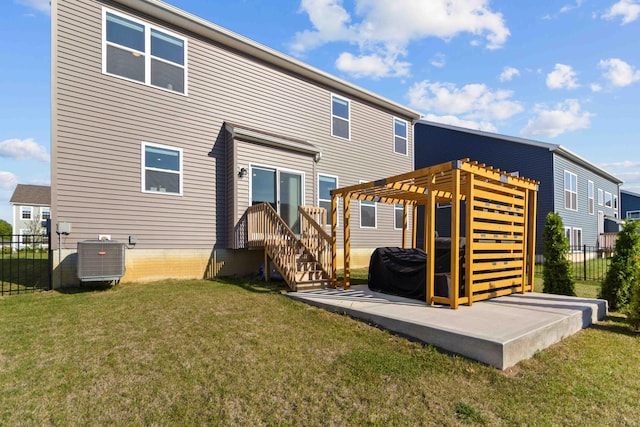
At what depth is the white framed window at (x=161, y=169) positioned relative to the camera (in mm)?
8078

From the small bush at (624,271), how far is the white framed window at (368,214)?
715 cm

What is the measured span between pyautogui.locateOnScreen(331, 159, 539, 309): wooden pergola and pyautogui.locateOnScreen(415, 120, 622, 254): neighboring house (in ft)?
35.3

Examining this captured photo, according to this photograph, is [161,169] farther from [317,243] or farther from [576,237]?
[576,237]

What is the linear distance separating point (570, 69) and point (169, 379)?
444 inches

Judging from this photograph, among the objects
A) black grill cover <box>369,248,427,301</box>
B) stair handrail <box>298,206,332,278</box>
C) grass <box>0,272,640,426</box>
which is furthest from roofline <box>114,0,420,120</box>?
grass <box>0,272,640,426</box>

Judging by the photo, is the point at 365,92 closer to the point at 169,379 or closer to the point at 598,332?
the point at 598,332

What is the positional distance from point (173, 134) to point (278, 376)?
23.0 ft

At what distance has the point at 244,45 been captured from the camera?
964 cm

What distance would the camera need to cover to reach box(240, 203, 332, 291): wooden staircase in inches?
283

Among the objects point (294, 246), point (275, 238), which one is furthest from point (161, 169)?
point (294, 246)

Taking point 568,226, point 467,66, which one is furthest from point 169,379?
point 568,226

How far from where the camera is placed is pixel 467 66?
411 inches

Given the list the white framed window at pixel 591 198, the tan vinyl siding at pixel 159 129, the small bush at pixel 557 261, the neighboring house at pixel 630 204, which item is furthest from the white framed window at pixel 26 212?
the neighboring house at pixel 630 204

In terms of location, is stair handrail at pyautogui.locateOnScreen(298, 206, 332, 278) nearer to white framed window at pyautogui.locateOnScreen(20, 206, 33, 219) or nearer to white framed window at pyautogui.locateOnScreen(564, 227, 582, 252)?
white framed window at pyautogui.locateOnScreen(564, 227, 582, 252)
